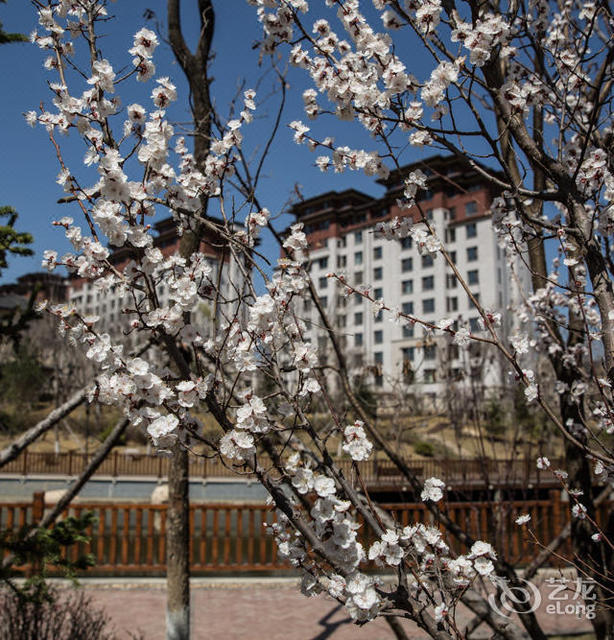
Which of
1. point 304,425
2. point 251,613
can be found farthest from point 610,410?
point 251,613

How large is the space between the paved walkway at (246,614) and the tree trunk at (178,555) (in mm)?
1151

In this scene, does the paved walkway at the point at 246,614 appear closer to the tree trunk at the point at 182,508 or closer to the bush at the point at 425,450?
the tree trunk at the point at 182,508

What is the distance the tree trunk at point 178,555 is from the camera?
17.0ft

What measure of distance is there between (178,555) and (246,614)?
3.29 meters

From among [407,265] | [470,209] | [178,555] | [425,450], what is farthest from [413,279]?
[178,555]

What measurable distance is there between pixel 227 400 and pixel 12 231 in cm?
322

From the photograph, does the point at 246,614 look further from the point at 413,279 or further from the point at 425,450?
the point at 413,279

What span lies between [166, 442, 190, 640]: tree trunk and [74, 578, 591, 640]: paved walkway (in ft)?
3.78

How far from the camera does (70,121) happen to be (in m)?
2.27

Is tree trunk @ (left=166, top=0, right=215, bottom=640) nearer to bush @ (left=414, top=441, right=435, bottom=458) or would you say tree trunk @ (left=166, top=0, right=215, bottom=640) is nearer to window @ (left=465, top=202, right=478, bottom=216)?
bush @ (left=414, top=441, right=435, bottom=458)

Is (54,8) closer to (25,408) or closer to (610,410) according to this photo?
(610,410)

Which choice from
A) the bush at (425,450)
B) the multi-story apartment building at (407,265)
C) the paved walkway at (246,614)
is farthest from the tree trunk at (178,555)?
the multi-story apartment building at (407,265)

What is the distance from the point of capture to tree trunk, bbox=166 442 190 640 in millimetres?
5180

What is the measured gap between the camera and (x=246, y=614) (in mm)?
7906
